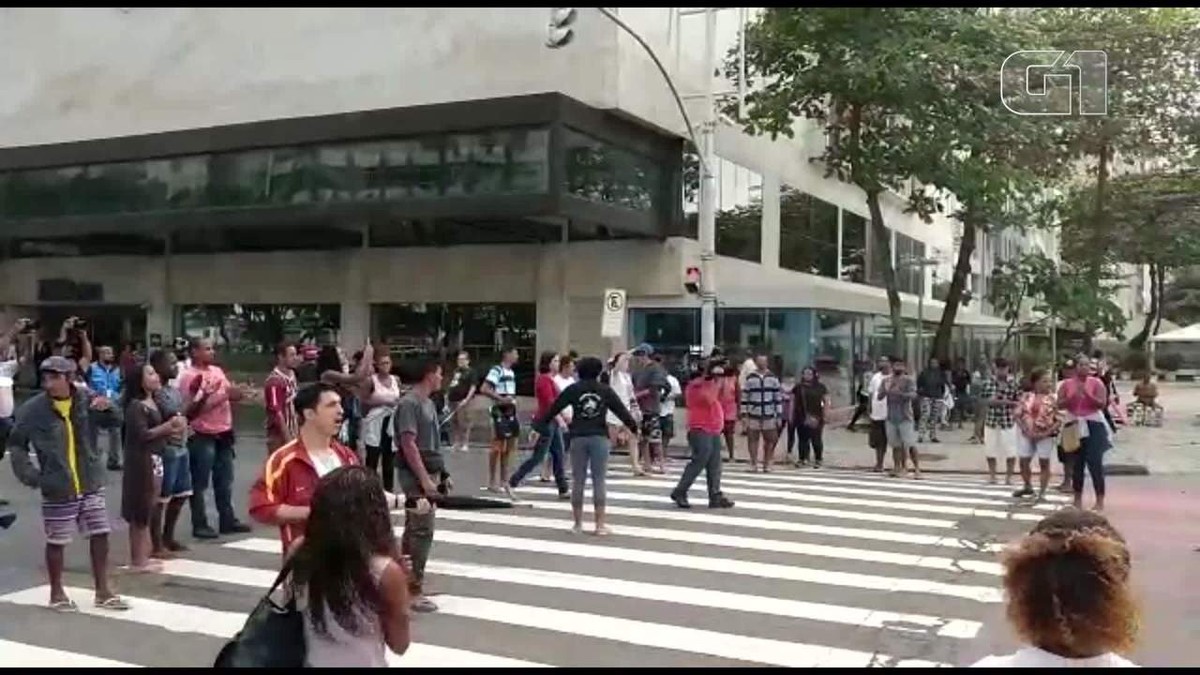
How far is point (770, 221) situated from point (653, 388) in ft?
49.7

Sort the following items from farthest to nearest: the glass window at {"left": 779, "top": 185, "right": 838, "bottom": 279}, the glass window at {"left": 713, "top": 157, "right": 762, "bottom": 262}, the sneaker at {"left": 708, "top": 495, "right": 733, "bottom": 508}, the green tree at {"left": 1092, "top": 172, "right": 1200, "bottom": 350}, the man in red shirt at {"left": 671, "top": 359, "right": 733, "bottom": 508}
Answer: the green tree at {"left": 1092, "top": 172, "right": 1200, "bottom": 350} → the glass window at {"left": 779, "top": 185, "right": 838, "bottom": 279} → the glass window at {"left": 713, "top": 157, "right": 762, "bottom": 262} → the sneaker at {"left": 708, "top": 495, "right": 733, "bottom": 508} → the man in red shirt at {"left": 671, "top": 359, "right": 733, "bottom": 508}

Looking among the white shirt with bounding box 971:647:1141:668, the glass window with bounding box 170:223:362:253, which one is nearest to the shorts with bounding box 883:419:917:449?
the white shirt with bounding box 971:647:1141:668

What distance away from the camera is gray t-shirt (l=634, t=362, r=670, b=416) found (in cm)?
1669

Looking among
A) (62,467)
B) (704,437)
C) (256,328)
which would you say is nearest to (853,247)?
(256,328)

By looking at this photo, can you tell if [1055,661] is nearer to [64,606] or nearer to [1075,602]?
[1075,602]

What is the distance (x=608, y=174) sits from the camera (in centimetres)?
2536

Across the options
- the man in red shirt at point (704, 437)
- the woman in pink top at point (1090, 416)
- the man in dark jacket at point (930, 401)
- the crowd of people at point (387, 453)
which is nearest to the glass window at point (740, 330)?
the man in dark jacket at point (930, 401)

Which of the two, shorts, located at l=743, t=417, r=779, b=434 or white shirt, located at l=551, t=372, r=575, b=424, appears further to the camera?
shorts, located at l=743, t=417, r=779, b=434

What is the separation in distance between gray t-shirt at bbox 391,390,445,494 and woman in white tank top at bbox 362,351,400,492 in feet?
11.0

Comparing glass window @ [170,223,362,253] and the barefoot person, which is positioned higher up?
glass window @ [170,223,362,253]

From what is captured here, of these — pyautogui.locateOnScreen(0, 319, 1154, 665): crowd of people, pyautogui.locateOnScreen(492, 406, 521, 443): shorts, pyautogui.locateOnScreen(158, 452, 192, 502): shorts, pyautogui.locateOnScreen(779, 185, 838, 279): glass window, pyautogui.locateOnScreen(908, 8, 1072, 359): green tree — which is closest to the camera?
pyautogui.locateOnScreen(0, 319, 1154, 665): crowd of people

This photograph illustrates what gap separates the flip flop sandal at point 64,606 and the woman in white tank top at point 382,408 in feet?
13.5

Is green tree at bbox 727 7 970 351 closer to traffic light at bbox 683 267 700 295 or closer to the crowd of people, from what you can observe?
traffic light at bbox 683 267 700 295

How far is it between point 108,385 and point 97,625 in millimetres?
10079
